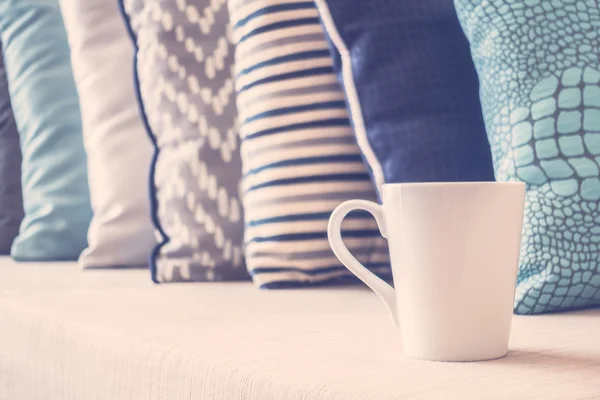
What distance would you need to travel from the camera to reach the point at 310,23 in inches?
38.7

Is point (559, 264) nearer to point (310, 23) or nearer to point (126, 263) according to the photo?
point (310, 23)

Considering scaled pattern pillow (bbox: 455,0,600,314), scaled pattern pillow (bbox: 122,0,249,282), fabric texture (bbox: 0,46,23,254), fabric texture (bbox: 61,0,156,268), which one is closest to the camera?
scaled pattern pillow (bbox: 455,0,600,314)

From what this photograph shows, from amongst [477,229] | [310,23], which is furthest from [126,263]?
[477,229]

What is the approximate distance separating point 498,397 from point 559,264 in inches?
11.6

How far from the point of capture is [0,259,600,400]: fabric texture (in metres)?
0.50

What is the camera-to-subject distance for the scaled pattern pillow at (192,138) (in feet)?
3.52

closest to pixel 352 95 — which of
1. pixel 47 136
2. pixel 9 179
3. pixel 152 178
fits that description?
pixel 152 178

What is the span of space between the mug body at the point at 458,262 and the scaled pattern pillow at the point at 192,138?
54 cm

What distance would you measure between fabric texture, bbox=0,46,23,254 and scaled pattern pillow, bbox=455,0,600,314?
3.69 feet

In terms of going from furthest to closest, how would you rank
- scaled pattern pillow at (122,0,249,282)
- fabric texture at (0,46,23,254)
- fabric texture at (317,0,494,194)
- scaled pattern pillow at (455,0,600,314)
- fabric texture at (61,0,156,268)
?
fabric texture at (0,46,23,254)
fabric texture at (61,0,156,268)
scaled pattern pillow at (122,0,249,282)
fabric texture at (317,0,494,194)
scaled pattern pillow at (455,0,600,314)

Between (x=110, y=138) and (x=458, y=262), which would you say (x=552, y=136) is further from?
(x=110, y=138)

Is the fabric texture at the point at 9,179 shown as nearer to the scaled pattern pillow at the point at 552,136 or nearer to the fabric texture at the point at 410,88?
the fabric texture at the point at 410,88

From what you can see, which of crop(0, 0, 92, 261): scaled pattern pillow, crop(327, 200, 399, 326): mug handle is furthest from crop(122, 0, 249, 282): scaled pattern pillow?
crop(327, 200, 399, 326): mug handle

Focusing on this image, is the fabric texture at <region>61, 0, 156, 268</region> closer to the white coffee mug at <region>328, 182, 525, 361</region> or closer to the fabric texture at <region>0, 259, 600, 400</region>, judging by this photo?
the fabric texture at <region>0, 259, 600, 400</region>
